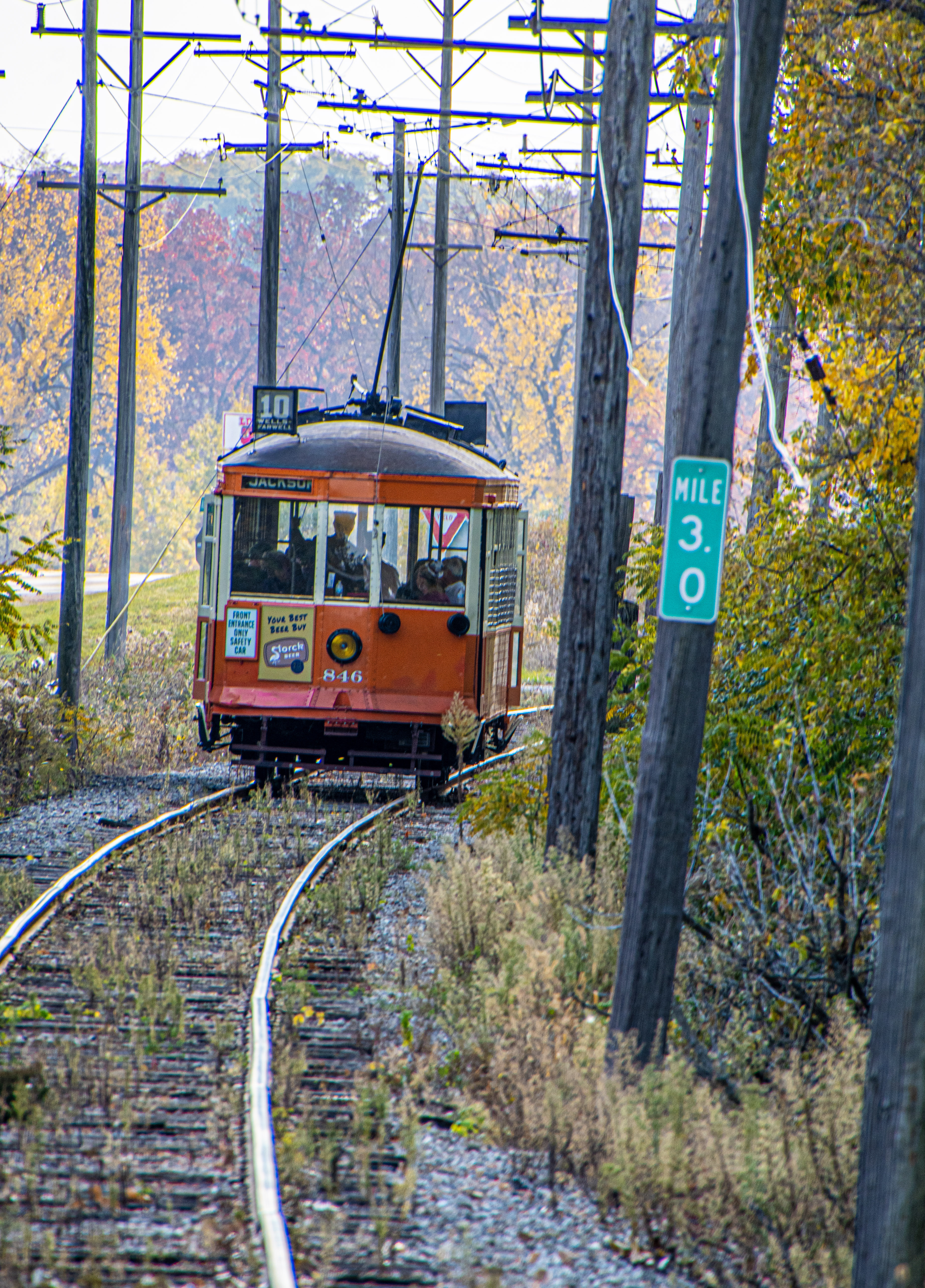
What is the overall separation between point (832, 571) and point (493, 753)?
7.75 meters

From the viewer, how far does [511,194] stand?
61.2 m

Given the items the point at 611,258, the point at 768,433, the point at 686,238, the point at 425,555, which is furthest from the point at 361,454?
the point at 768,433

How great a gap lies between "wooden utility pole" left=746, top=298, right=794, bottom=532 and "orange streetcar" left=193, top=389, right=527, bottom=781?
250 cm

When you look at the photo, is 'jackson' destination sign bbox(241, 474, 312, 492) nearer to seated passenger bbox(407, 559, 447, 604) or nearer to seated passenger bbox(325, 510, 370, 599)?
seated passenger bbox(325, 510, 370, 599)

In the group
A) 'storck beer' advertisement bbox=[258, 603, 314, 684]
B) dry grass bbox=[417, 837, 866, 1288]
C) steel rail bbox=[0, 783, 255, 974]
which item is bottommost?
steel rail bbox=[0, 783, 255, 974]

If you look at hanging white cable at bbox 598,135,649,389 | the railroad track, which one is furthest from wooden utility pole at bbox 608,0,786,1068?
hanging white cable at bbox 598,135,649,389

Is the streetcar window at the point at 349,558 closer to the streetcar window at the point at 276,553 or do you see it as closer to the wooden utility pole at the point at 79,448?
the streetcar window at the point at 276,553

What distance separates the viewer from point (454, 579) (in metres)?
12.8

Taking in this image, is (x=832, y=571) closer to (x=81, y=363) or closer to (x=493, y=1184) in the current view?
(x=493, y=1184)

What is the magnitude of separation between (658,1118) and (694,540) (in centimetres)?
225

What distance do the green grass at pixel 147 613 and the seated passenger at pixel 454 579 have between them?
1174 centimetres

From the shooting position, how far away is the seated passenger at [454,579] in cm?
1278

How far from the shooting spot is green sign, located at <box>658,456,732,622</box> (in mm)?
5574

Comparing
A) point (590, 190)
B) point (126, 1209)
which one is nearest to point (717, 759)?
point (126, 1209)
